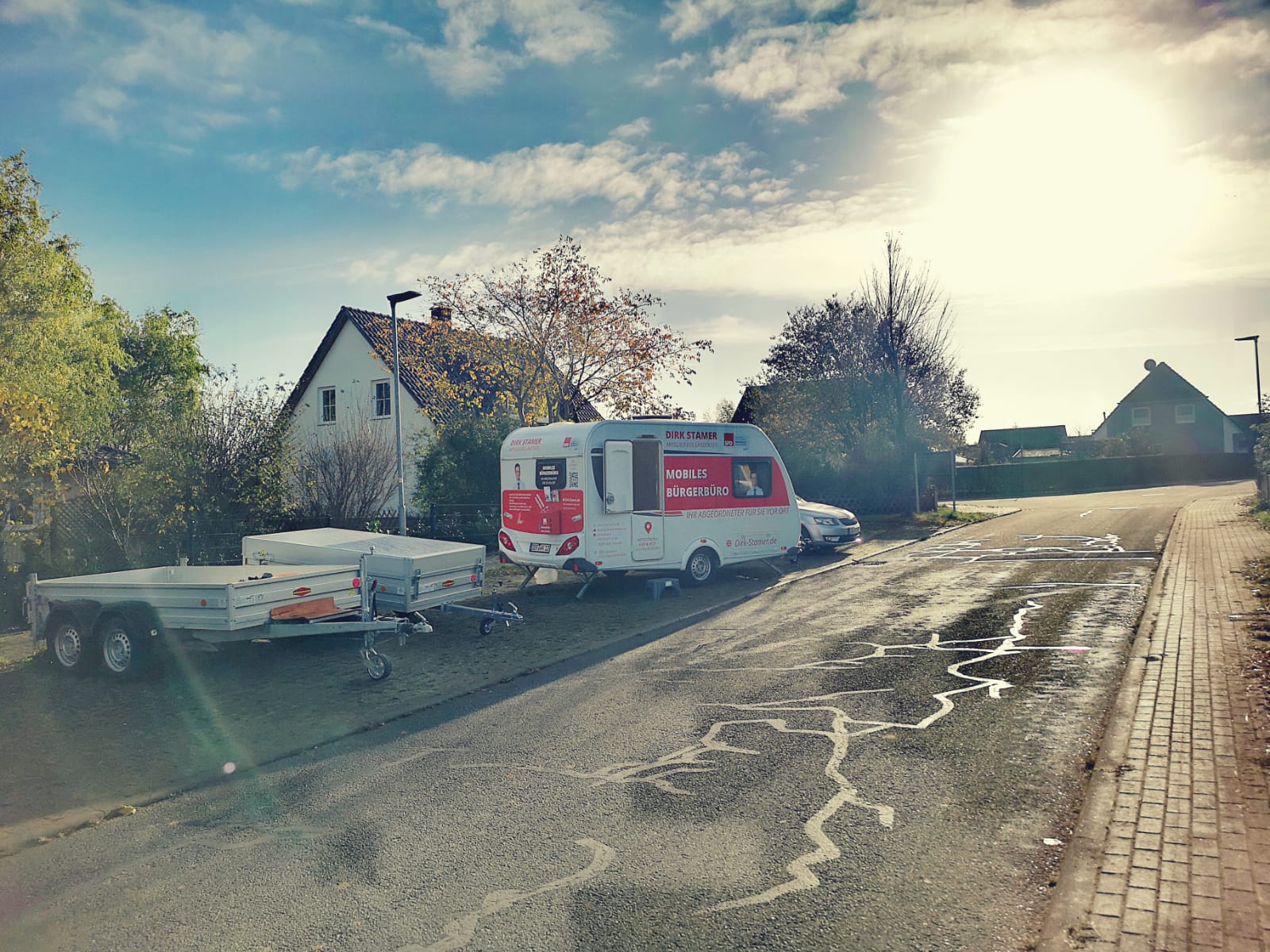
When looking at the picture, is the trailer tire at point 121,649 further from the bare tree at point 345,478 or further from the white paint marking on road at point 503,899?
the bare tree at point 345,478

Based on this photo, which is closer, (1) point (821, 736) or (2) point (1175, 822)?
(2) point (1175, 822)

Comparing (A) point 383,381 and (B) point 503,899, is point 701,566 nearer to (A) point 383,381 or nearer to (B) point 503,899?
(B) point 503,899

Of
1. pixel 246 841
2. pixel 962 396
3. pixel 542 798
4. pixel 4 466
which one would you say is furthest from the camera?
pixel 962 396

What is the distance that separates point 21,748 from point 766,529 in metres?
12.1

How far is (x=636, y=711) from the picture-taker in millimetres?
7574

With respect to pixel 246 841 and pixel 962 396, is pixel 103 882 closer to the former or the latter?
pixel 246 841

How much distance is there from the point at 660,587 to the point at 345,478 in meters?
11.9

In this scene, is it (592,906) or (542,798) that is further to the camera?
(542,798)

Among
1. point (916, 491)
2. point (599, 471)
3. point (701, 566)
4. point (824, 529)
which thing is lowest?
point (701, 566)

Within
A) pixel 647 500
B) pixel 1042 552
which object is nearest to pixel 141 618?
pixel 647 500

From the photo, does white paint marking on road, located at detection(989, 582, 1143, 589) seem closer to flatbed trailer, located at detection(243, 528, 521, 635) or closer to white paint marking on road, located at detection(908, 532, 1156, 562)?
white paint marking on road, located at detection(908, 532, 1156, 562)

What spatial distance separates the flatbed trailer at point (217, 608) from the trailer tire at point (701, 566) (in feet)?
19.1

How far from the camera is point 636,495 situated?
14.4 metres

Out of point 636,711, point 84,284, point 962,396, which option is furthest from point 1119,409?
point 636,711
